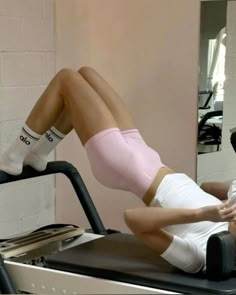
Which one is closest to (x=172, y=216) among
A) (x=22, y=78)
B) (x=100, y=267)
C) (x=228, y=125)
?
(x=100, y=267)

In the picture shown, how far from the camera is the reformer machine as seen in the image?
6.41ft

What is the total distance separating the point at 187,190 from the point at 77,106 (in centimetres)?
53

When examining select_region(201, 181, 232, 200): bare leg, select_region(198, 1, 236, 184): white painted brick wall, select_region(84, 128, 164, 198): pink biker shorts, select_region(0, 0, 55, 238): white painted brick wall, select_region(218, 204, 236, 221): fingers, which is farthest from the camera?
select_region(0, 0, 55, 238): white painted brick wall

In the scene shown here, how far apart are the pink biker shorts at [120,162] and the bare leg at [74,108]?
43 millimetres

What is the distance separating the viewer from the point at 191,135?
3090 mm

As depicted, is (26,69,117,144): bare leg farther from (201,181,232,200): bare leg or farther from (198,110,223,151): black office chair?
(198,110,223,151): black office chair

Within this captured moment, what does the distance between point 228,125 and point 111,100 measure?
0.75 metres

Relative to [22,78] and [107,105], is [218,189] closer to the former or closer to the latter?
[107,105]

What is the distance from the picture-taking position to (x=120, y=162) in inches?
90.7

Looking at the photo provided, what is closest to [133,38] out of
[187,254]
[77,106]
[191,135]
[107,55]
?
[107,55]

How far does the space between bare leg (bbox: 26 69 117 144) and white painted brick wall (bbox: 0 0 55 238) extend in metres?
0.75

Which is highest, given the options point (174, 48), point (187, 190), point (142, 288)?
point (174, 48)

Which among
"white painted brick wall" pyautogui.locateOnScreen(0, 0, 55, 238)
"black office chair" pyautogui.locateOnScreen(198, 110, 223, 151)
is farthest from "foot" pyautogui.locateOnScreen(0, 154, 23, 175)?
"black office chair" pyautogui.locateOnScreen(198, 110, 223, 151)

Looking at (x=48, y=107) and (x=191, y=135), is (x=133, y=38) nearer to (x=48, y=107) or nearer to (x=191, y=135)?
(x=191, y=135)
